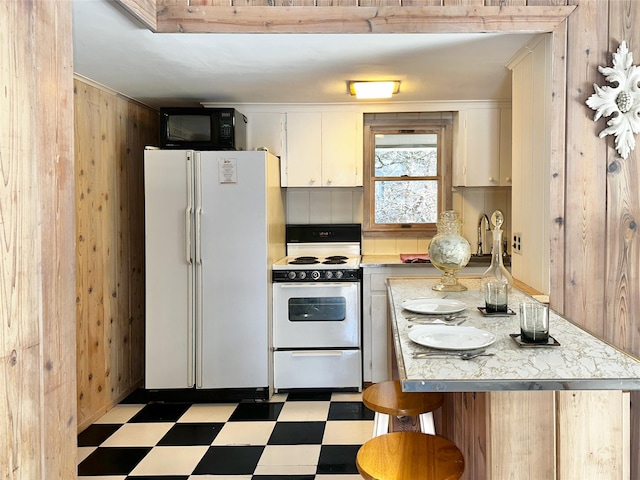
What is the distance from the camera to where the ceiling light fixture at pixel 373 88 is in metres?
3.20

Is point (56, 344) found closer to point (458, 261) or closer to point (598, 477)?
point (598, 477)

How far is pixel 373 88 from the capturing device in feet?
10.7

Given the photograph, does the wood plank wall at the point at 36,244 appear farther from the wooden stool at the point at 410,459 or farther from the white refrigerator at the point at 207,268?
the white refrigerator at the point at 207,268

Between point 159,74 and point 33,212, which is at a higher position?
point 159,74

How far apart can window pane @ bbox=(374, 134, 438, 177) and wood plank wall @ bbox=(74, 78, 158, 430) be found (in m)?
1.86

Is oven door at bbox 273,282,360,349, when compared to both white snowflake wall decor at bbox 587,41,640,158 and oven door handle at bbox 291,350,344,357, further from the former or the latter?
white snowflake wall decor at bbox 587,41,640,158

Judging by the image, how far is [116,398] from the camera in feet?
11.4

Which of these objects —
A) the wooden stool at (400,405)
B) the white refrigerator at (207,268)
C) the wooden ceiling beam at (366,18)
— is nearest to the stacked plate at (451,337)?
the wooden stool at (400,405)

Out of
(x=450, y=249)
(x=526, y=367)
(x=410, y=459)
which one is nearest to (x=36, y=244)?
(x=410, y=459)

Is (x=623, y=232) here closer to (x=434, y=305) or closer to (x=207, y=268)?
(x=434, y=305)

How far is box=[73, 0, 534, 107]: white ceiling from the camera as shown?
2.41 meters

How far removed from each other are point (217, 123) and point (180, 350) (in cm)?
156

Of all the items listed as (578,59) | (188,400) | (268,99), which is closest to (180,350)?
(188,400)

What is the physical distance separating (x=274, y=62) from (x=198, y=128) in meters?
0.97
